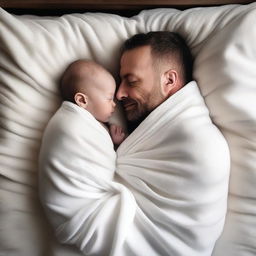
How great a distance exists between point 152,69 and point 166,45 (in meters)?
0.09

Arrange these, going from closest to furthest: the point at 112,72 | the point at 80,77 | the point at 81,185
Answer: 1. the point at 81,185
2. the point at 80,77
3. the point at 112,72

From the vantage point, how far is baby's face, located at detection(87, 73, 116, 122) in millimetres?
1170

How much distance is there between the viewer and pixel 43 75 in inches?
47.4

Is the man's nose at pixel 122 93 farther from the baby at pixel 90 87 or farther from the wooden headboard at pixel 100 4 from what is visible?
the wooden headboard at pixel 100 4

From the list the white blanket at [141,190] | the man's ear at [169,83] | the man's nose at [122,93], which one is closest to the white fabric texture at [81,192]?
the white blanket at [141,190]

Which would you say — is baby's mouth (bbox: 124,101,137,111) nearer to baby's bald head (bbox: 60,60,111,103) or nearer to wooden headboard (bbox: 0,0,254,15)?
baby's bald head (bbox: 60,60,111,103)

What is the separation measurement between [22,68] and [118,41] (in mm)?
315

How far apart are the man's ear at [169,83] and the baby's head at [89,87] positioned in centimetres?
15

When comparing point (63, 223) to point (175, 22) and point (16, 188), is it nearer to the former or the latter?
point (16, 188)

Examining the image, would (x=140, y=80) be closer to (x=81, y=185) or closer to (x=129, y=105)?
(x=129, y=105)

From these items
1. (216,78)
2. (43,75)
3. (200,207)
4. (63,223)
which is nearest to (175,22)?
(216,78)

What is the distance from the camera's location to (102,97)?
3.86 ft

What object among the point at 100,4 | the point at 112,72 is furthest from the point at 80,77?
the point at 100,4

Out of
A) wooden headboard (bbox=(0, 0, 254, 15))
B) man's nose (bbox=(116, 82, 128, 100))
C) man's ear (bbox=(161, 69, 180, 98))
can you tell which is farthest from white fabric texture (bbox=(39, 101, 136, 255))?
wooden headboard (bbox=(0, 0, 254, 15))
